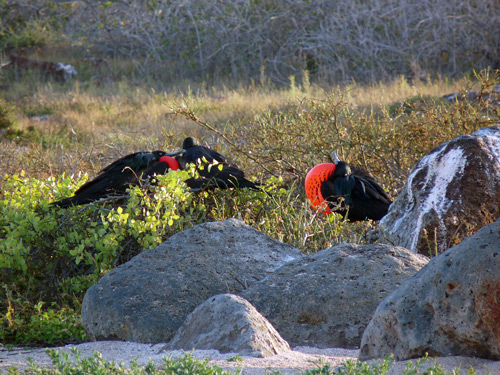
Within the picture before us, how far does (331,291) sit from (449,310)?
779mm

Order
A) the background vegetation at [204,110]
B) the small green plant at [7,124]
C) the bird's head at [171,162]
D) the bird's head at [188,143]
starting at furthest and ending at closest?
the small green plant at [7,124] < the bird's head at [188,143] < the bird's head at [171,162] < the background vegetation at [204,110]

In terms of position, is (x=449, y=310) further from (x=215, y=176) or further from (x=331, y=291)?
(x=215, y=176)

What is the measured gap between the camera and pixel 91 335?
106 inches

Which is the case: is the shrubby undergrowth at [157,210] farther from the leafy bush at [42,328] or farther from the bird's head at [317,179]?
the bird's head at [317,179]

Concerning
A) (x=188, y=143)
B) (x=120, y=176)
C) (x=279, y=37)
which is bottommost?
(x=120, y=176)

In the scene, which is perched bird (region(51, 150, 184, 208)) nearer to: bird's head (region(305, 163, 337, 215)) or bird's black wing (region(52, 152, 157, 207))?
bird's black wing (region(52, 152, 157, 207))

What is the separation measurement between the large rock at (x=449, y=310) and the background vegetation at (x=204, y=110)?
61.6 inches

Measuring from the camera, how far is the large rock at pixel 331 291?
252 centimetres

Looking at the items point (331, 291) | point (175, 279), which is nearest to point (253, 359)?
point (331, 291)

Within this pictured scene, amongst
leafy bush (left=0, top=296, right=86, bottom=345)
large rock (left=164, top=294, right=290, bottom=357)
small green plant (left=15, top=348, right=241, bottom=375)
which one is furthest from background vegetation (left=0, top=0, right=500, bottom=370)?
small green plant (left=15, top=348, right=241, bottom=375)

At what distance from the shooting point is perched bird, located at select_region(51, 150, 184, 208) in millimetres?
3773

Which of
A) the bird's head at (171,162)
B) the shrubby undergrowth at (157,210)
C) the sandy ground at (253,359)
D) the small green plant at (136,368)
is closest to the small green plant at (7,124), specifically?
the shrubby undergrowth at (157,210)

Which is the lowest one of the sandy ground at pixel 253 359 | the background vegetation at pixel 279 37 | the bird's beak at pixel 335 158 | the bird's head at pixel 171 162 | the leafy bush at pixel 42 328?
the leafy bush at pixel 42 328

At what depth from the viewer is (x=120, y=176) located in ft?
13.2
